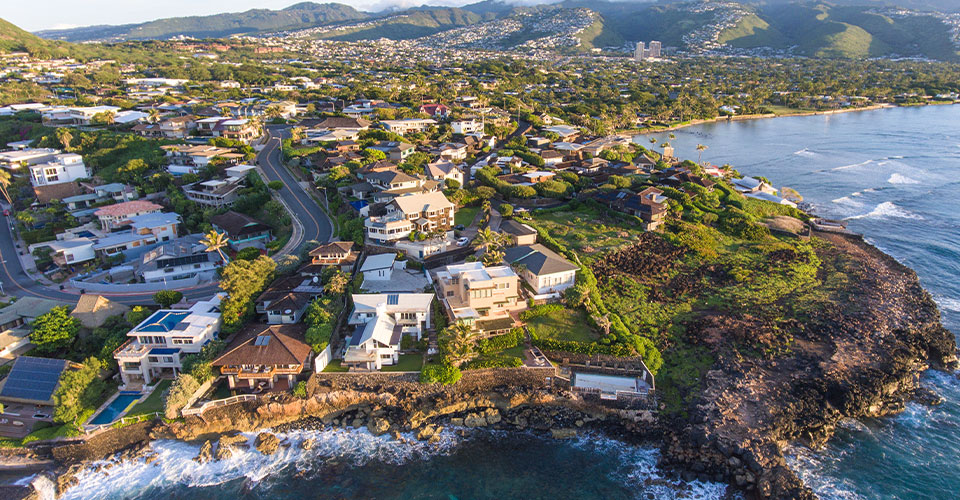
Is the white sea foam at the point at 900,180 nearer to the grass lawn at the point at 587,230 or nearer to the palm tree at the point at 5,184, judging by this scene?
the grass lawn at the point at 587,230

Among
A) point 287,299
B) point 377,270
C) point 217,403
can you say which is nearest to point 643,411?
point 377,270

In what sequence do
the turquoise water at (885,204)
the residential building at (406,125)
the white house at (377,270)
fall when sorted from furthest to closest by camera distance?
1. the residential building at (406,125)
2. the white house at (377,270)
3. the turquoise water at (885,204)

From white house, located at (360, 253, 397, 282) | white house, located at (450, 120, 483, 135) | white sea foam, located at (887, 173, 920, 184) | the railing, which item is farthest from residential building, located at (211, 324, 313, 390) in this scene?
white sea foam, located at (887, 173, 920, 184)

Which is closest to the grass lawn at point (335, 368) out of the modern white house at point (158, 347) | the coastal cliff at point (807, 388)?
the modern white house at point (158, 347)

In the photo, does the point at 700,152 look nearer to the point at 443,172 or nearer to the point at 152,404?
the point at 443,172

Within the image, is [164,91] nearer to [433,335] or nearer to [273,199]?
[273,199]

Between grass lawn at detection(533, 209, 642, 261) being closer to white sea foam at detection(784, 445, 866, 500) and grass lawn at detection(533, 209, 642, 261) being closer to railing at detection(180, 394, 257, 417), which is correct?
white sea foam at detection(784, 445, 866, 500)
